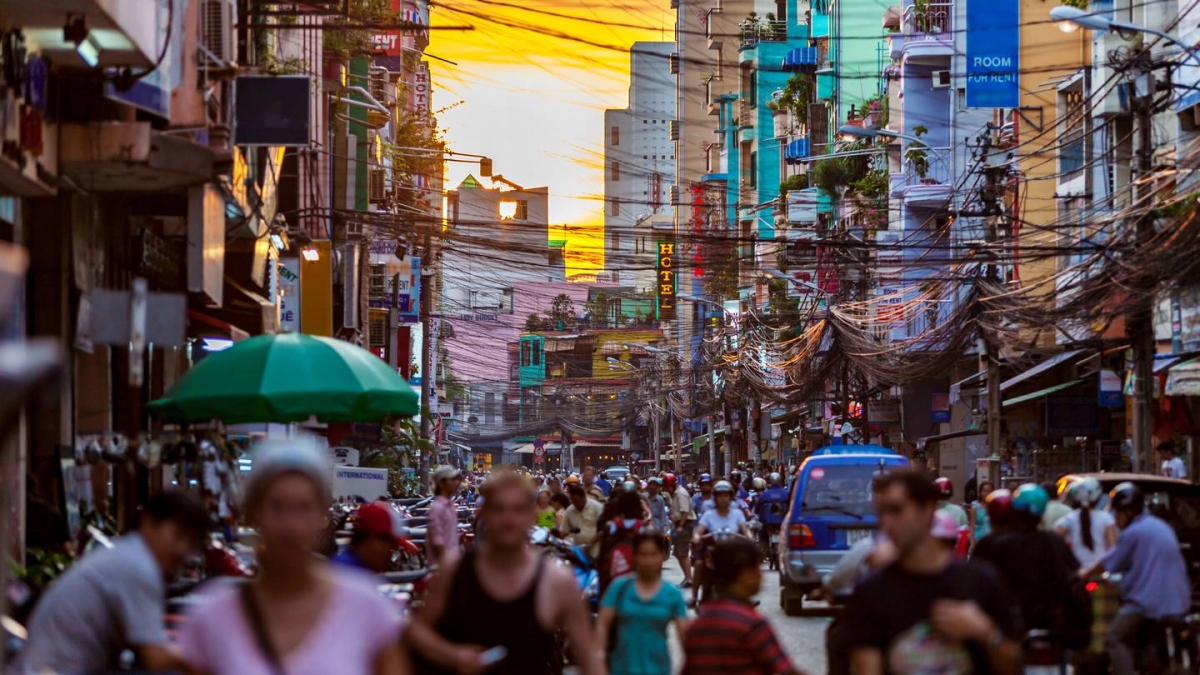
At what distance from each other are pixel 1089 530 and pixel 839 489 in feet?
30.0

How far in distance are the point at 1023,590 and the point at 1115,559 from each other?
64.4 inches

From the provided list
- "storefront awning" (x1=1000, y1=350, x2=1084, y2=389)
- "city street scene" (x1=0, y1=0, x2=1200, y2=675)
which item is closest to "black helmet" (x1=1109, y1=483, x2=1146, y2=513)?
"city street scene" (x1=0, y1=0, x2=1200, y2=675)

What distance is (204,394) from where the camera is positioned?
15.4 metres

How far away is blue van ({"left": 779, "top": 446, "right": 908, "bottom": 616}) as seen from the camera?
22484 mm

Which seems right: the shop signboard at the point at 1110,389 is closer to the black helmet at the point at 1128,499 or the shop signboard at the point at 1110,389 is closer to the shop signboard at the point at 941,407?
the shop signboard at the point at 941,407

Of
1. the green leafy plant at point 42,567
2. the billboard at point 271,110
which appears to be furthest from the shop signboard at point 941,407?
the green leafy plant at point 42,567

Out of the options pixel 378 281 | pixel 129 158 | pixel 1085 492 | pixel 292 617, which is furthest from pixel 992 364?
pixel 292 617

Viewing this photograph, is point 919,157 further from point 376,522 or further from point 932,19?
point 376,522

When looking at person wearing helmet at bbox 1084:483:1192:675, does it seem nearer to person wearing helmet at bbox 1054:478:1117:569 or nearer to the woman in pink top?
person wearing helmet at bbox 1054:478:1117:569

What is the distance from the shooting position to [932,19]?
52250mm

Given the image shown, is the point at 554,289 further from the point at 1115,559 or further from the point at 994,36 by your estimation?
the point at 1115,559

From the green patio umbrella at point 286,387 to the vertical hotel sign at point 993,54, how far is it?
82.2 feet

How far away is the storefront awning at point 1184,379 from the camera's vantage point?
25781 mm

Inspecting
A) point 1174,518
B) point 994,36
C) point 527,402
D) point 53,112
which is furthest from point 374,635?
point 527,402
